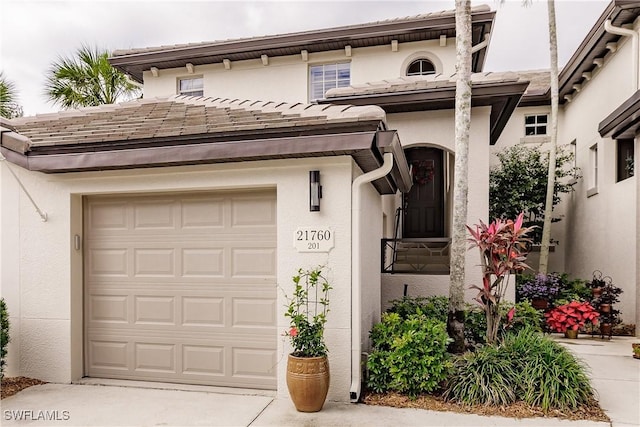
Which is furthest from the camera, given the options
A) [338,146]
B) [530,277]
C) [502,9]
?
[530,277]

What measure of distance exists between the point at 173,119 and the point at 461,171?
3.79 m

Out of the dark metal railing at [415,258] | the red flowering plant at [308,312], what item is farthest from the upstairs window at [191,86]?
the red flowering plant at [308,312]

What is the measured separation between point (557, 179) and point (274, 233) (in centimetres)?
1047

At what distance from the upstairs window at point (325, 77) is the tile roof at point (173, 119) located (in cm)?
561

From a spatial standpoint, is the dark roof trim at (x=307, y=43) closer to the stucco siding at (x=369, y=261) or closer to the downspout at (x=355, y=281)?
the stucco siding at (x=369, y=261)

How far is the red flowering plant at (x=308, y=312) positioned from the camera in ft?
16.3

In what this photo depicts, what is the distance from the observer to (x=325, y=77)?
12.0 metres

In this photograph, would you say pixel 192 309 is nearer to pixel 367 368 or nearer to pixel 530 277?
pixel 367 368

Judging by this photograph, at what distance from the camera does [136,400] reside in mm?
5324

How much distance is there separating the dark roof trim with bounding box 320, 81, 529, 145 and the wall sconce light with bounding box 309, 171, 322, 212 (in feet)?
13.3

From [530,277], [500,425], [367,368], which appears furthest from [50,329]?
[530,277]

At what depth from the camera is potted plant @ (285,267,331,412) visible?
190 inches

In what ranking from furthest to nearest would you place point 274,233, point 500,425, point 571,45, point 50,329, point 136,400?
point 571,45 → point 50,329 → point 274,233 → point 136,400 → point 500,425

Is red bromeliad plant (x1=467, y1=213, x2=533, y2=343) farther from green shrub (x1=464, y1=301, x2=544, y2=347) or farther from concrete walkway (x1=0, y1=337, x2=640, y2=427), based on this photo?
Answer: concrete walkway (x1=0, y1=337, x2=640, y2=427)
